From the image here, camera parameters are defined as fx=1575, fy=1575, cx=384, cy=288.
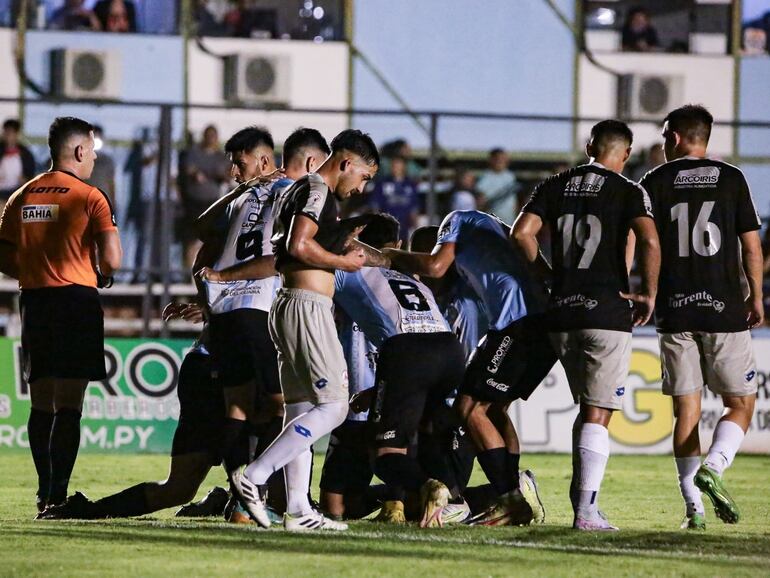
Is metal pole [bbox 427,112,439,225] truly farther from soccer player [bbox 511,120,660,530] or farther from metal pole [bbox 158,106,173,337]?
soccer player [bbox 511,120,660,530]

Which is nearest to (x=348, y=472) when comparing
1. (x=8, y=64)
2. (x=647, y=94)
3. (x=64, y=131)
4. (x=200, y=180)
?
(x=64, y=131)

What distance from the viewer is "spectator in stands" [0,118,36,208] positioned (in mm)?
15773

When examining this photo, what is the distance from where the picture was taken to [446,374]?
29.0 ft

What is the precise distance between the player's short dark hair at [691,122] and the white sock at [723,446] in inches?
64.1

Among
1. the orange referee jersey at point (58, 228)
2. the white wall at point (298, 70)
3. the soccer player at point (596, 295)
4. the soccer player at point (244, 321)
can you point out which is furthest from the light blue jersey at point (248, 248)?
the white wall at point (298, 70)

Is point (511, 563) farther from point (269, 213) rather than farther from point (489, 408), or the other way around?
point (269, 213)

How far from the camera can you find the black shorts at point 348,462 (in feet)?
29.8

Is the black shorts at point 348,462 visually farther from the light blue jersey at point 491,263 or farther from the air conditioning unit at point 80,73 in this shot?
the air conditioning unit at point 80,73

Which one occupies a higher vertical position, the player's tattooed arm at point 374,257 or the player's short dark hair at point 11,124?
the player's short dark hair at point 11,124

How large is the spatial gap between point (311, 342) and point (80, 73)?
37.8ft

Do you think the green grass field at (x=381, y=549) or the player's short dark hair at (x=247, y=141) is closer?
the green grass field at (x=381, y=549)

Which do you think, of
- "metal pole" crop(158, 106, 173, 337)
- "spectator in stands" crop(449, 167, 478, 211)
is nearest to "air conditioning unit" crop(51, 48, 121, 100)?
"metal pole" crop(158, 106, 173, 337)

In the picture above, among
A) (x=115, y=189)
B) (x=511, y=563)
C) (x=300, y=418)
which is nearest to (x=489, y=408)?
(x=300, y=418)

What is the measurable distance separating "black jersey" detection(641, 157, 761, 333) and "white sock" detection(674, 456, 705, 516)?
0.74 meters
